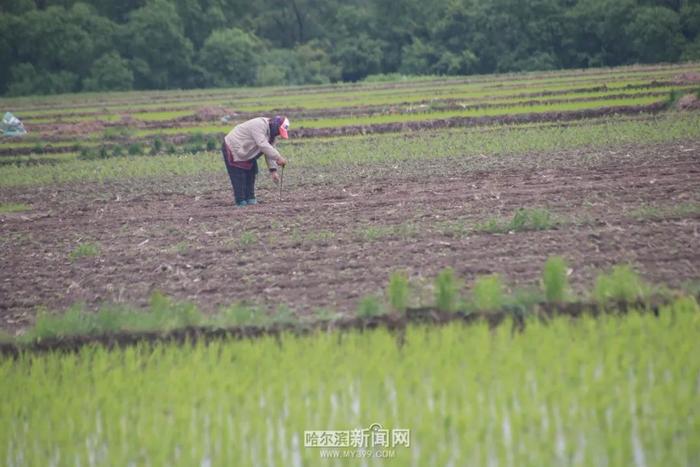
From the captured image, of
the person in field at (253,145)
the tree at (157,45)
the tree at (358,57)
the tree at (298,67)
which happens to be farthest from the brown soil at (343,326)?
the tree at (358,57)

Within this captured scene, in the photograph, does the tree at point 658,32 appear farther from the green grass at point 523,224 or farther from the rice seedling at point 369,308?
the rice seedling at point 369,308

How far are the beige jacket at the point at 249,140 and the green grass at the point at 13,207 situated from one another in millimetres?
4181

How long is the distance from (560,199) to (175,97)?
3496 centimetres

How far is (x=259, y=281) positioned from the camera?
877 cm

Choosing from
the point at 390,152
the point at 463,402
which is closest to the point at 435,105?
the point at 390,152

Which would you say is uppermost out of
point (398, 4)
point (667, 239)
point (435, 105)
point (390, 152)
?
point (398, 4)

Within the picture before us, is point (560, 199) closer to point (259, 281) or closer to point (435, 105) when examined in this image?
point (259, 281)

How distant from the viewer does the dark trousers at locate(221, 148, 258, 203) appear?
42.2 ft

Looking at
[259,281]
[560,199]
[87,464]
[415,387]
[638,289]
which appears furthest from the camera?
[560,199]

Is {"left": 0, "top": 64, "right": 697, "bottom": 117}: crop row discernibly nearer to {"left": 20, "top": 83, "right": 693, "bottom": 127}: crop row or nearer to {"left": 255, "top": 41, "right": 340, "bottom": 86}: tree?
{"left": 20, "top": 83, "right": 693, "bottom": 127}: crop row

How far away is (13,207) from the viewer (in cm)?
1522

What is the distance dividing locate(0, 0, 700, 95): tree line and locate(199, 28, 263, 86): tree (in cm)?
7

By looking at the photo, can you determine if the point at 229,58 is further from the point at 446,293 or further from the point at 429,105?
the point at 446,293

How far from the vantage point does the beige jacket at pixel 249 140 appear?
1233cm
